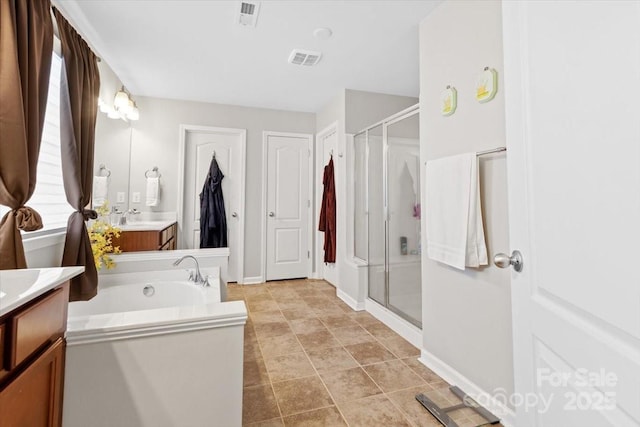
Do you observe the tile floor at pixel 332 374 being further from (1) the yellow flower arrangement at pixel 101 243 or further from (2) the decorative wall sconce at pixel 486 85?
(2) the decorative wall sconce at pixel 486 85

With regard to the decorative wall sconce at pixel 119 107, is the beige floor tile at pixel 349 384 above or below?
below

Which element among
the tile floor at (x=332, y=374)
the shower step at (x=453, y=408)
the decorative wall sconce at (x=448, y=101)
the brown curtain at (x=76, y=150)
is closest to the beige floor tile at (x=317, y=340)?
the tile floor at (x=332, y=374)

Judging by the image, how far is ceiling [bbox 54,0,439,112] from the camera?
2072 mm

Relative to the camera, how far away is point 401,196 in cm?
281

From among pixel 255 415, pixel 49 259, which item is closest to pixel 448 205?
pixel 255 415

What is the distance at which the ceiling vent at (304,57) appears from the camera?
2.65m

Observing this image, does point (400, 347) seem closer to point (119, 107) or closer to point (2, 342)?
point (2, 342)

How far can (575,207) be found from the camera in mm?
654

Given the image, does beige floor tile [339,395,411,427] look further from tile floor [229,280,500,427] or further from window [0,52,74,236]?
window [0,52,74,236]

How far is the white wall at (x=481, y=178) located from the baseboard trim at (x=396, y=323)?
0.24 metres

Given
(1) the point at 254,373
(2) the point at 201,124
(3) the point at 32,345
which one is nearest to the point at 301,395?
(1) the point at 254,373

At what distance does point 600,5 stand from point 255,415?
77.5 inches

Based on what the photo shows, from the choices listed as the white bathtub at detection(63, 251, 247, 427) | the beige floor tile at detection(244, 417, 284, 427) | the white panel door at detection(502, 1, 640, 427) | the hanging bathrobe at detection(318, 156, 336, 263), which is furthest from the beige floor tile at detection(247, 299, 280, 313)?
the white panel door at detection(502, 1, 640, 427)

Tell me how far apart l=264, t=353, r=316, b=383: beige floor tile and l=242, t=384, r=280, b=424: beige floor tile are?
123 millimetres
